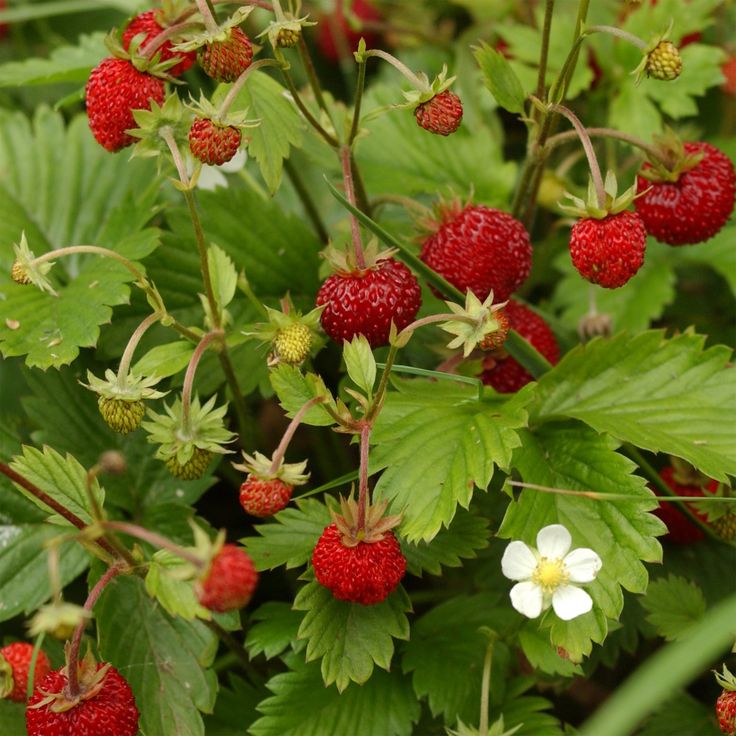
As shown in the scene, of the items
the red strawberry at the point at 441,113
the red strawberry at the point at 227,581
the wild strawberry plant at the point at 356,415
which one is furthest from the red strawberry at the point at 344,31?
the red strawberry at the point at 227,581

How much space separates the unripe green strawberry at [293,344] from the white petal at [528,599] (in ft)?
1.36

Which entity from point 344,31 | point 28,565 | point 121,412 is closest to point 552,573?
point 121,412

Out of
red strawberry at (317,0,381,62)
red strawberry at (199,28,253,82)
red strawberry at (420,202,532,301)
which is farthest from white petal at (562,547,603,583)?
red strawberry at (317,0,381,62)

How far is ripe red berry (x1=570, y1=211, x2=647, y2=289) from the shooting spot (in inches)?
50.7

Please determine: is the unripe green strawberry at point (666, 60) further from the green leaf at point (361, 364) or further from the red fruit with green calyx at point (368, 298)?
the green leaf at point (361, 364)

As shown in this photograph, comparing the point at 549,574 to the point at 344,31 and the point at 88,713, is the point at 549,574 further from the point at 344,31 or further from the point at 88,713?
the point at 344,31

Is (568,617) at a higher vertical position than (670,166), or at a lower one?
lower

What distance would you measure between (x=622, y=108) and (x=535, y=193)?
1.52ft

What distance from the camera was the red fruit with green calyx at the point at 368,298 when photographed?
54.2 inches

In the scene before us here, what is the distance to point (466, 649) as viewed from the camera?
1.47 metres

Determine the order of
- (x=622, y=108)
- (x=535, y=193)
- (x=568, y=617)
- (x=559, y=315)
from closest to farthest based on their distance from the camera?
(x=568, y=617)
(x=535, y=193)
(x=622, y=108)
(x=559, y=315)

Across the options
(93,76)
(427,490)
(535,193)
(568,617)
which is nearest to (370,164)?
(535,193)

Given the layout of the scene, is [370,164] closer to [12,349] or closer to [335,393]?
[335,393]

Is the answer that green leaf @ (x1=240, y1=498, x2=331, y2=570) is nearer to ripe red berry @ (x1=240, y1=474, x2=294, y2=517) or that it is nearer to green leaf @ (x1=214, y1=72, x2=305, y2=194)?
ripe red berry @ (x1=240, y1=474, x2=294, y2=517)
